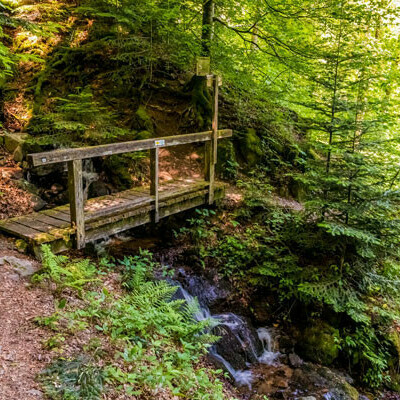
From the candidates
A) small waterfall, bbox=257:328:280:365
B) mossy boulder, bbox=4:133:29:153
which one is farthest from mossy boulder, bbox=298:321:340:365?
mossy boulder, bbox=4:133:29:153

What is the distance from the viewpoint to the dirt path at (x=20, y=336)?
2891mm

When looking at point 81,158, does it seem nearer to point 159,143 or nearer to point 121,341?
point 159,143

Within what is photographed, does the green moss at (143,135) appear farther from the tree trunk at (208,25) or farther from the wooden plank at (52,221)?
the wooden plank at (52,221)

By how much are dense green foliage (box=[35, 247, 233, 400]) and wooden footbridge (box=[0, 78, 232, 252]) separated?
0.54 m

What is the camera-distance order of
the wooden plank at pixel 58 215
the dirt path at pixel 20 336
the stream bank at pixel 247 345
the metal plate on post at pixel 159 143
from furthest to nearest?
the metal plate on post at pixel 159 143 < the stream bank at pixel 247 345 < the wooden plank at pixel 58 215 < the dirt path at pixel 20 336

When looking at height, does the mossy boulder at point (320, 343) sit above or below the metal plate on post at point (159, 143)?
below

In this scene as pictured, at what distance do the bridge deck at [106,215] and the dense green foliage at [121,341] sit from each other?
18.6 inches

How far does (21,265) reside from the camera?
4.84 meters

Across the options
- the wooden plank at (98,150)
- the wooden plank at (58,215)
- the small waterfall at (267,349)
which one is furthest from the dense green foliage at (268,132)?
the wooden plank at (98,150)

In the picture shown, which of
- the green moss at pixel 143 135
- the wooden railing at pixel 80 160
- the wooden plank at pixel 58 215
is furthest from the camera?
the green moss at pixel 143 135

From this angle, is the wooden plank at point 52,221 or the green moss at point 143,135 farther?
the green moss at point 143,135

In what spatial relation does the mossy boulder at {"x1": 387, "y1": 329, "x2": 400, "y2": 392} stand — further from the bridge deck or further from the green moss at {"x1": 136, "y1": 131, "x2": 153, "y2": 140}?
the green moss at {"x1": 136, "y1": 131, "x2": 153, "y2": 140}

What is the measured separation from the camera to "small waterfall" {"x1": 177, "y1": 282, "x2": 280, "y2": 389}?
616cm

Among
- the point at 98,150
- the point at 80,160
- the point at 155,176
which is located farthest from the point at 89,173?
the point at 80,160
